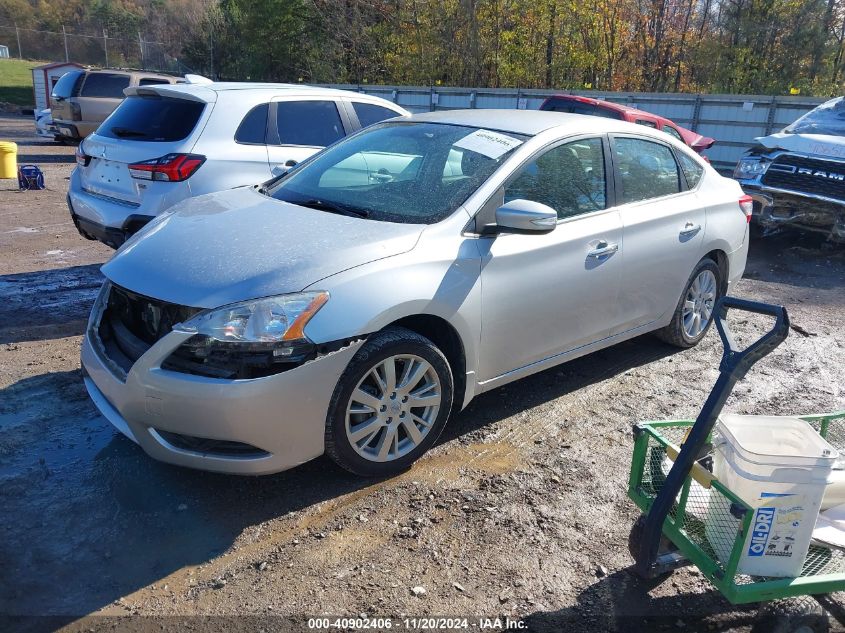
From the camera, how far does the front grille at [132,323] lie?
3205mm

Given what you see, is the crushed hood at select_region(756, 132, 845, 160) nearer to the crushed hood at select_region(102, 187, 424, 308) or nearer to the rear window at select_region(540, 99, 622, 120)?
the rear window at select_region(540, 99, 622, 120)

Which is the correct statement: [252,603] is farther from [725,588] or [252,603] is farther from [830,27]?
[830,27]

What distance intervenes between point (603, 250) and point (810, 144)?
5.97 metres

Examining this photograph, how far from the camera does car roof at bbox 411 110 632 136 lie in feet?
14.1

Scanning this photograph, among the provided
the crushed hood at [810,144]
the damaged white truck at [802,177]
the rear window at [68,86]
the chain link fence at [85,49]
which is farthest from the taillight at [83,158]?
the chain link fence at [85,49]

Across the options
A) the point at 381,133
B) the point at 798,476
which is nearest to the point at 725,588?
the point at 798,476

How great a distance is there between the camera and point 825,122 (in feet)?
30.5

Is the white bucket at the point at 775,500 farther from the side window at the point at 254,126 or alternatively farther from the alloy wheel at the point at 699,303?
the side window at the point at 254,126

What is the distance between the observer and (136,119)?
6.11 m

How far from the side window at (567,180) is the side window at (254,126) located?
3.03 meters

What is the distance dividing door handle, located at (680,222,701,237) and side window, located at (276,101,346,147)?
337 centimetres

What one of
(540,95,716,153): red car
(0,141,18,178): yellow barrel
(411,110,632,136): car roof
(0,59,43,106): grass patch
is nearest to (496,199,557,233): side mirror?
(411,110,632,136): car roof

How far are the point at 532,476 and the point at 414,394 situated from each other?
0.75m

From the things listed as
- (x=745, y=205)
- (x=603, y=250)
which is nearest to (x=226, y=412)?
(x=603, y=250)
